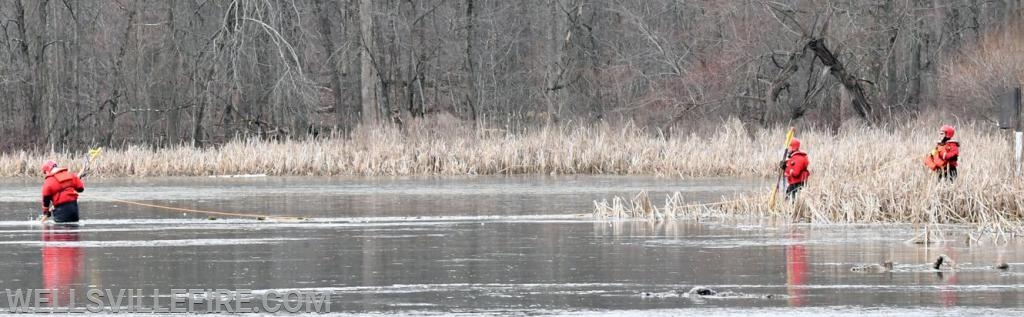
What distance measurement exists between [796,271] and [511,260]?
2819 mm

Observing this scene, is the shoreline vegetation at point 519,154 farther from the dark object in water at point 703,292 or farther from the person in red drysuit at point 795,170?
the dark object in water at point 703,292

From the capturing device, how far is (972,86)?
40969mm

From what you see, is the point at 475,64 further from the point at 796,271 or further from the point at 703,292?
the point at 703,292

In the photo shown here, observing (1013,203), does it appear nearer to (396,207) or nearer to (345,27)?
(396,207)

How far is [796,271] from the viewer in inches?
545

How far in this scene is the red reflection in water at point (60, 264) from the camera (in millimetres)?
12613

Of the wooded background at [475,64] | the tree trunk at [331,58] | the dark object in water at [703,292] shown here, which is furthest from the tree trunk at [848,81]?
the dark object in water at [703,292]

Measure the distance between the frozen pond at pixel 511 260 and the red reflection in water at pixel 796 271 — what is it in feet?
0.05

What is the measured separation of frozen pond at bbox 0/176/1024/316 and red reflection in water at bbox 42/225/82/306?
29 millimetres

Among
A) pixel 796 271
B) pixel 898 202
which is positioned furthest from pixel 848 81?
pixel 796 271

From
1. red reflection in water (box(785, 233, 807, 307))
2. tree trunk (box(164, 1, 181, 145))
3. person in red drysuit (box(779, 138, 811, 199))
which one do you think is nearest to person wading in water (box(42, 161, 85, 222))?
person in red drysuit (box(779, 138, 811, 199))

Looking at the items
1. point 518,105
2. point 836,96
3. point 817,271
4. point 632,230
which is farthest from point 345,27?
point 817,271

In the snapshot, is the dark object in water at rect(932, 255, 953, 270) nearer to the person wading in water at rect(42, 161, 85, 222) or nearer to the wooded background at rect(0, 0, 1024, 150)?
the person wading in water at rect(42, 161, 85, 222)

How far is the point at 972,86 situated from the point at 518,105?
17.3 m
